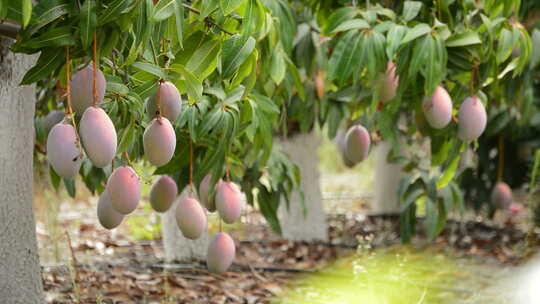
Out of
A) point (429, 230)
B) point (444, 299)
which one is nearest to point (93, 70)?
point (444, 299)

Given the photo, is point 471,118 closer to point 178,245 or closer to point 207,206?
point 207,206

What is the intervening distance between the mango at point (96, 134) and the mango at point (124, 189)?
6.3 inches

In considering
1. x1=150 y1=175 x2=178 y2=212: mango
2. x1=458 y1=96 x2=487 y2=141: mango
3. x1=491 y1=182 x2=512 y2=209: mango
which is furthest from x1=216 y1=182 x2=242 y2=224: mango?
x1=491 y1=182 x2=512 y2=209: mango

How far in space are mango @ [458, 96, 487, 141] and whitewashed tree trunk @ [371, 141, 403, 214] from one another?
8.25 ft

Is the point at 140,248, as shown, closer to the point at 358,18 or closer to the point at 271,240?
the point at 271,240

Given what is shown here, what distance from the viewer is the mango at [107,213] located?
1407 mm

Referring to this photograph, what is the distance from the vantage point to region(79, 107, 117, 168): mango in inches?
41.1

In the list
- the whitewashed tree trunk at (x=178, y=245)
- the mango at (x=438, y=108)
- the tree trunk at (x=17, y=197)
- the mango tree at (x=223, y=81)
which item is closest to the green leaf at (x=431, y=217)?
the mango tree at (x=223, y=81)

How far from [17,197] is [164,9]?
2.26 feet

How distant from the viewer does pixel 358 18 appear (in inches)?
69.3

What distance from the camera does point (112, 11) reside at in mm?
1043

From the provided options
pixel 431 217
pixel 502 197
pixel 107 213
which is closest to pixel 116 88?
pixel 107 213

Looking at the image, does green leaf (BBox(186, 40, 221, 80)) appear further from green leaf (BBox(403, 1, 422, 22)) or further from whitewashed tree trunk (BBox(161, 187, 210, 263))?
whitewashed tree trunk (BBox(161, 187, 210, 263))

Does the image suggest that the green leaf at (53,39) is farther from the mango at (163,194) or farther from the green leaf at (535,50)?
the green leaf at (535,50)
